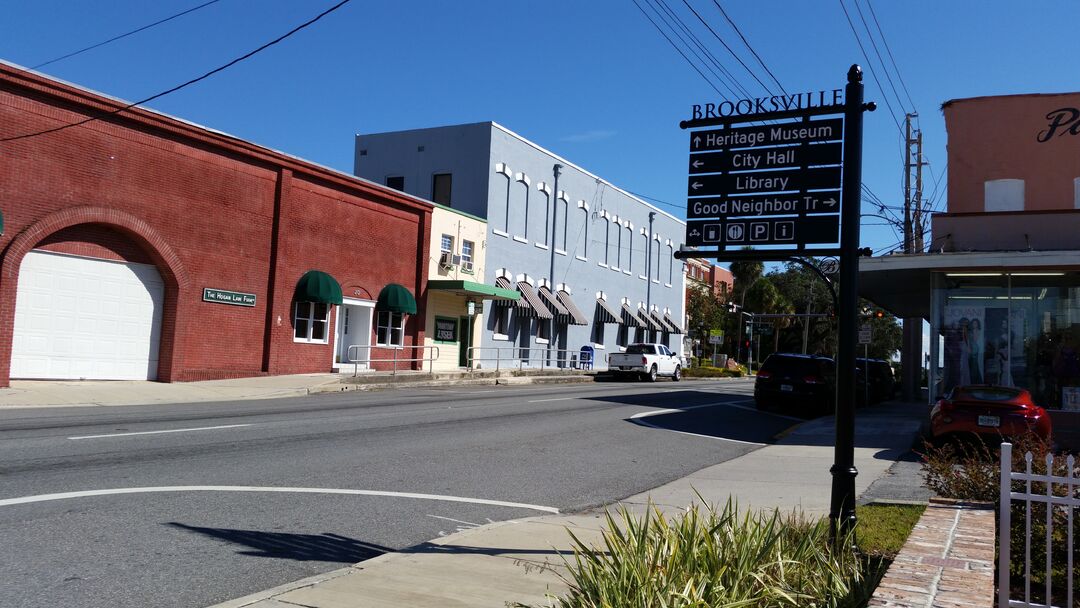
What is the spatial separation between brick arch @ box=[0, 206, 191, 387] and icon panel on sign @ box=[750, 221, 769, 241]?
18.4m

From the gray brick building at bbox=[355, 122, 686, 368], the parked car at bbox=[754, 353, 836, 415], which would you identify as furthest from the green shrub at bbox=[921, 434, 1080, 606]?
the gray brick building at bbox=[355, 122, 686, 368]

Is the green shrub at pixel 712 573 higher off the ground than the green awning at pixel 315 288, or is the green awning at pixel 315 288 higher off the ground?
the green awning at pixel 315 288

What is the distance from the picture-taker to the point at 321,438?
13.0m

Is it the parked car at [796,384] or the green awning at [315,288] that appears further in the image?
the green awning at [315,288]

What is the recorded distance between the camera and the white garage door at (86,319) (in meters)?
20.6

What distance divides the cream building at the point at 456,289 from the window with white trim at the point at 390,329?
1.50 metres

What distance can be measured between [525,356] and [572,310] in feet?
13.0

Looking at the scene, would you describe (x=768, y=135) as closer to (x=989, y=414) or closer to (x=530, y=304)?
(x=989, y=414)

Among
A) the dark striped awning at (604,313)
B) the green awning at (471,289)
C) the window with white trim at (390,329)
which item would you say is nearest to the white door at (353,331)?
the window with white trim at (390,329)

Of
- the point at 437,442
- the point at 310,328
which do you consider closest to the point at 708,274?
the point at 310,328

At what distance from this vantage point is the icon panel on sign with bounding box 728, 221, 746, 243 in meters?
7.51

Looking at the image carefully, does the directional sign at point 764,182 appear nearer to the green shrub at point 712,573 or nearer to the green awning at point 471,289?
the green shrub at point 712,573

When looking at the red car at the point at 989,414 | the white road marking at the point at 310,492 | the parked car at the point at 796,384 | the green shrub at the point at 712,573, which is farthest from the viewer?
the parked car at the point at 796,384

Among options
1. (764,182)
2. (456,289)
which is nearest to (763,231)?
(764,182)
